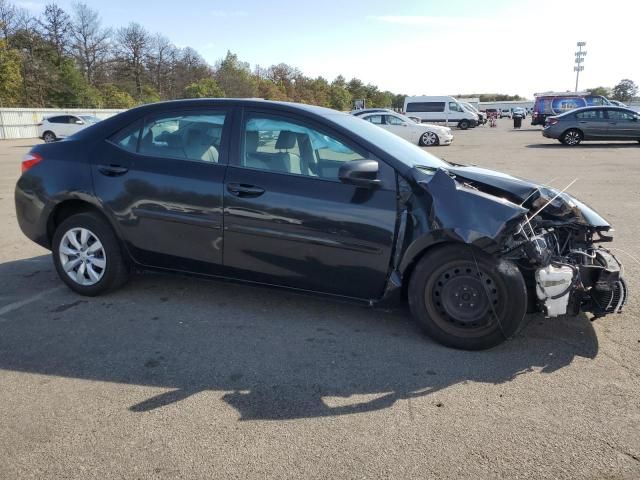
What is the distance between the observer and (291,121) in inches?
162

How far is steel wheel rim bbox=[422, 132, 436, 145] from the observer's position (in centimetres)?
2369

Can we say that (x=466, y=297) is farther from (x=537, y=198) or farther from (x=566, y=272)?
(x=537, y=198)

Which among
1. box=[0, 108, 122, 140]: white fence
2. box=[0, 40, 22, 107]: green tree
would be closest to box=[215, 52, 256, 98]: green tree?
box=[0, 40, 22, 107]: green tree

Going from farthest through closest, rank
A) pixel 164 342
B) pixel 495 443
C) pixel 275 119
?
pixel 275 119
pixel 164 342
pixel 495 443

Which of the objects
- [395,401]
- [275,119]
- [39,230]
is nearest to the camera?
[395,401]

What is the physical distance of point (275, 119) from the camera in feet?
13.6

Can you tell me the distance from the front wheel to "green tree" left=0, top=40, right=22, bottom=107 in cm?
3808

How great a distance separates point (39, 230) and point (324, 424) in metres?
3.36

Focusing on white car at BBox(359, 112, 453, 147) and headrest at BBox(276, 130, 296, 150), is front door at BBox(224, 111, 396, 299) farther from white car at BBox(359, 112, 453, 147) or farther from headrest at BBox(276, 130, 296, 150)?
white car at BBox(359, 112, 453, 147)

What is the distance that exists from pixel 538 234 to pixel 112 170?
3.40 m

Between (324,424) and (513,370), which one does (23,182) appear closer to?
(324,424)

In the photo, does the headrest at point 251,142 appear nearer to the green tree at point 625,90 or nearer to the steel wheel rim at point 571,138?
the steel wheel rim at point 571,138

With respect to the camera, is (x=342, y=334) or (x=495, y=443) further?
(x=342, y=334)

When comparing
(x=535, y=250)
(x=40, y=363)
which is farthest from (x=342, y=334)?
Answer: (x=40, y=363)
